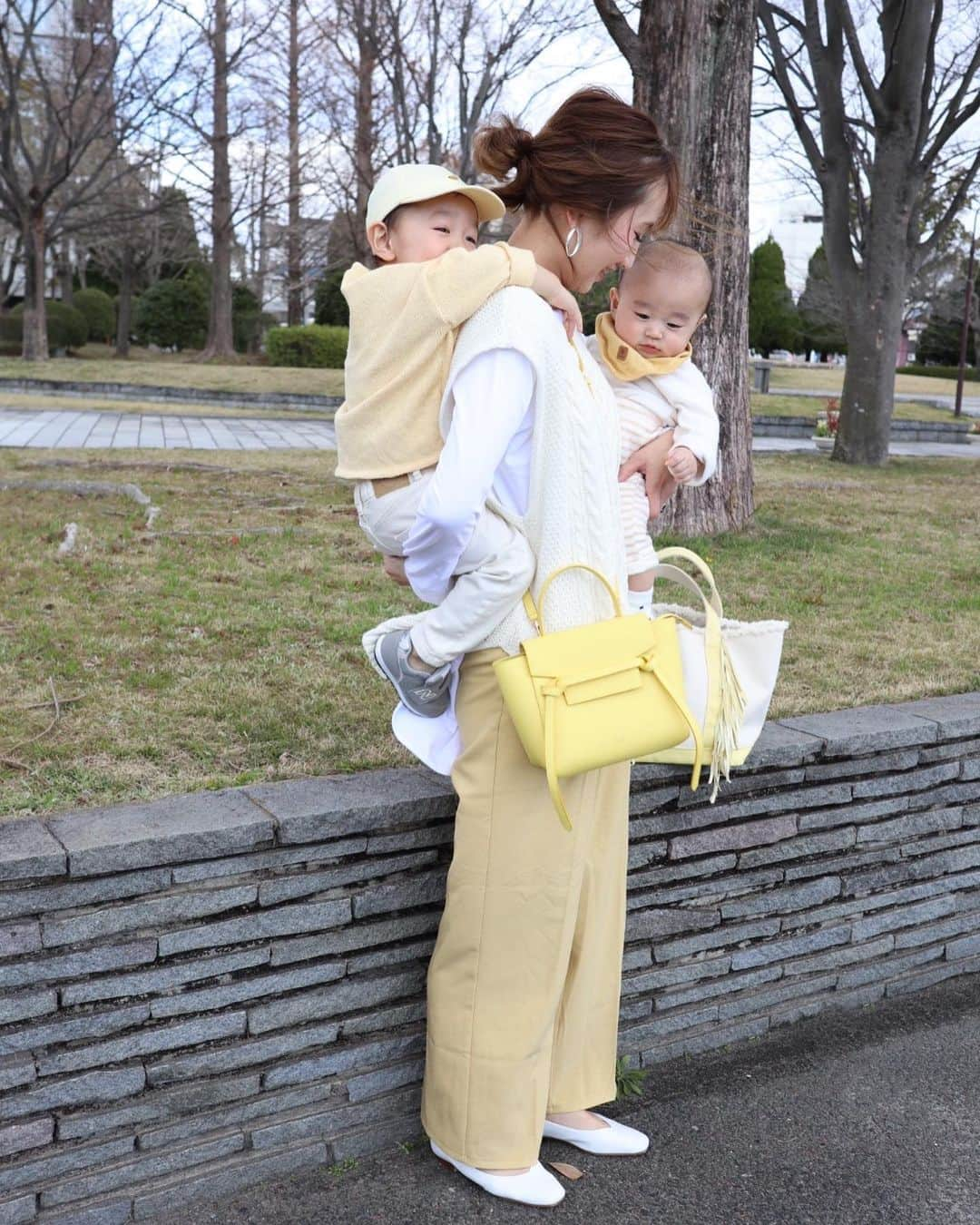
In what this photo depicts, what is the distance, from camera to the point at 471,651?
→ 7.02 ft

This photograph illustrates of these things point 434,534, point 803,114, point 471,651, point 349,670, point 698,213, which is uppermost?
point 803,114

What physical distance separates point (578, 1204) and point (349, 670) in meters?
1.81

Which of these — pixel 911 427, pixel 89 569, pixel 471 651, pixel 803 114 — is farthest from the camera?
pixel 911 427

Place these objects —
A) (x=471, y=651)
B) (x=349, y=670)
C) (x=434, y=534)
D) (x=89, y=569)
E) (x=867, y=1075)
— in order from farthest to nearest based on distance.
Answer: (x=89, y=569) < (x=349, y=670) < (x=867, y=1075) < (x=471, y=651) < (x=434, y=534)

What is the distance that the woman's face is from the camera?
211 cm

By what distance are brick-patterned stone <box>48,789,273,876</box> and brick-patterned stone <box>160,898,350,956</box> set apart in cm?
13

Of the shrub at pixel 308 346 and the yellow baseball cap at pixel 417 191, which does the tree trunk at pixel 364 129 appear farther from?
the yellow baseball cap at pixel 417 191

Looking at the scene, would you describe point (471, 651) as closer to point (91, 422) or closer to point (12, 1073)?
point (12, 1073)

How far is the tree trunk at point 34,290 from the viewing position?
21.8m

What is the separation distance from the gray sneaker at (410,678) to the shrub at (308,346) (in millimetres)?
22834

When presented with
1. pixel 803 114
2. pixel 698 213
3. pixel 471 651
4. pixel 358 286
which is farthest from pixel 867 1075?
pixel 803 114

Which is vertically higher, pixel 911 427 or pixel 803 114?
pixel 803 114

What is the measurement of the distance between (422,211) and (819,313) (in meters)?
36.7

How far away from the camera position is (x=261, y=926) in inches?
86.7
